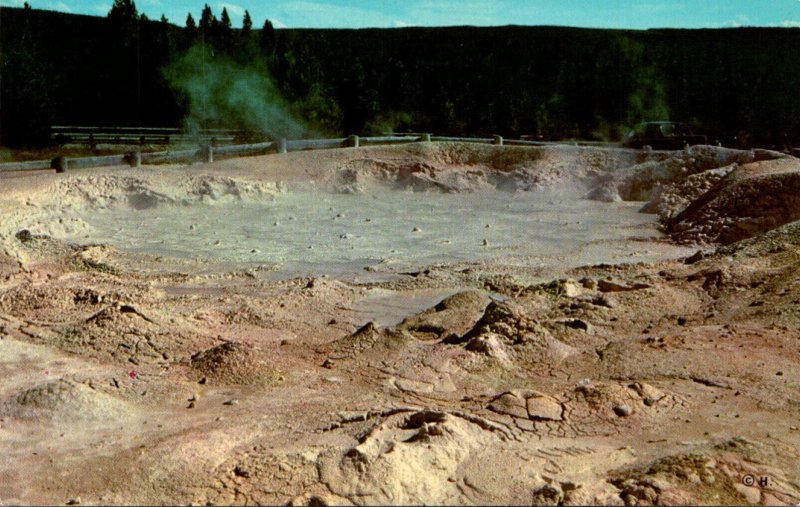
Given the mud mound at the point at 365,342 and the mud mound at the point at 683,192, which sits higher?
the mud mound at the point at 683,192

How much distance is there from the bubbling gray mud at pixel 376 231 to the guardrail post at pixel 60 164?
3.96 ft

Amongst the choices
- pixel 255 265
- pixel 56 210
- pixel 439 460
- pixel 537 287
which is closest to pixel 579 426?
pixel 439 460

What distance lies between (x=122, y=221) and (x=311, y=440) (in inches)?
431

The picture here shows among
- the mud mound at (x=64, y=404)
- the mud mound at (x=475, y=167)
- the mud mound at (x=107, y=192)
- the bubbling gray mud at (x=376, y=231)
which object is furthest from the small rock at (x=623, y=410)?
the mud mound at (x=475, y=167)

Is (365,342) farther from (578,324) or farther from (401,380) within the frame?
(578,324)

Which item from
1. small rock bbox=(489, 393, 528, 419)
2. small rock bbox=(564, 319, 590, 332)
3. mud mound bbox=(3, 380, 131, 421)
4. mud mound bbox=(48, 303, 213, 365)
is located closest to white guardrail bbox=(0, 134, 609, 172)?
mud mound bbox=(48, 303, 213, 365)

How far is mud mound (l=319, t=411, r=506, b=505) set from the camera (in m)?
4.36

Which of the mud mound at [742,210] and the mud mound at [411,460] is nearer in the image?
the mud mound at [411,460]

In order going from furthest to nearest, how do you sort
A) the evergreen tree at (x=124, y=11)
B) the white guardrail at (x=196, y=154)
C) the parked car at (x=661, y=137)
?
the evergreen tree at (x=124, y=11)
the parked car at (x=661, y=137)
the white guardrail at (x=196, y=154)

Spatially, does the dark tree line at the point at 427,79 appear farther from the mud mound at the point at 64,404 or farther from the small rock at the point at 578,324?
the small rock at the point at 578,324

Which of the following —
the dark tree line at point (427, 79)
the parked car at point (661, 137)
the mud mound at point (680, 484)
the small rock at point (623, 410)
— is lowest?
the small rock at point (623, 410)

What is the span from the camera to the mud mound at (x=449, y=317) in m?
7.86

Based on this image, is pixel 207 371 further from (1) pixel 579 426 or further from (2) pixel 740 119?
(2) pixel 740 119

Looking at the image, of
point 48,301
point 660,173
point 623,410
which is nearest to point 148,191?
point 48,301
